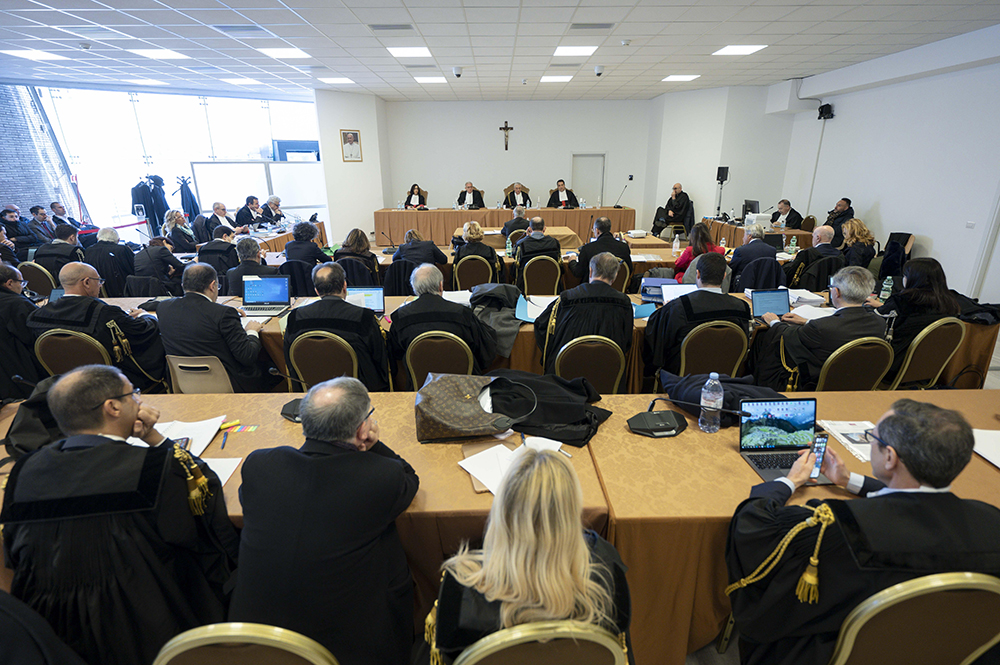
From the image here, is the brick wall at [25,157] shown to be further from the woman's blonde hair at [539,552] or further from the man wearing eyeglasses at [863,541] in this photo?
the man wearing eyeglasses at [863,541]

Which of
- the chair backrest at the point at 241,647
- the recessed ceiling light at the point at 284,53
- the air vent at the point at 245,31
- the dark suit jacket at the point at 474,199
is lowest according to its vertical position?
the chair backrest at the point at 241,647

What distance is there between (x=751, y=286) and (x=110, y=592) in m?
5.15

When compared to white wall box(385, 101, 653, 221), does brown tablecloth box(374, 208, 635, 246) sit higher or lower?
lower

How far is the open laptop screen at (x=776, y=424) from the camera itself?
181 cm

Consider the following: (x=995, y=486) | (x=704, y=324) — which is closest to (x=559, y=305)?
(x=704, y=324)

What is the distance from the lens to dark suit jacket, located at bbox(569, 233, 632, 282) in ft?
18.2

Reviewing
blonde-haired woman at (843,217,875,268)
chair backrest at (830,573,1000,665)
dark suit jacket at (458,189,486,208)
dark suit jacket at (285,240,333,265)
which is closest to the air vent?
dark suit jacket at (285,240,333,265)

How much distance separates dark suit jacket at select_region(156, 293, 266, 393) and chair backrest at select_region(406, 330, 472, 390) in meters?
1.12

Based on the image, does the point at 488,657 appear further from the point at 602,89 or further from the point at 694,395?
the point at 602,89

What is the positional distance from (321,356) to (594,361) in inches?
63.5

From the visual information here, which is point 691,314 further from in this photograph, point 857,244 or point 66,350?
point 857,244

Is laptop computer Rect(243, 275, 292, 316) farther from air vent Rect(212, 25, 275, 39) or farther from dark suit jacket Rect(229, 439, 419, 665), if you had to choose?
air vent Rect(212, 25, 275, 39)

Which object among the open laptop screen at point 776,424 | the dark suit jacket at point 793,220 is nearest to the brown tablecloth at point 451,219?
the dark suit jacket at point 793,220

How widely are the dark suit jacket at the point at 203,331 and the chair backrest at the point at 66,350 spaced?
42 centimetres
